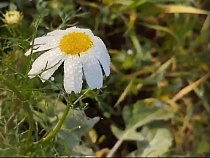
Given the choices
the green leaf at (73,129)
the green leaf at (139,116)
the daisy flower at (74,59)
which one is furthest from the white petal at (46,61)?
the green leaf at (139,116)

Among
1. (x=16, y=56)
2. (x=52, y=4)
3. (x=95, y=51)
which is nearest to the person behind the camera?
(x=95, y=51)

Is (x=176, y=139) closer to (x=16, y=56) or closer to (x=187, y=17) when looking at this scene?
(x=187, y=17)

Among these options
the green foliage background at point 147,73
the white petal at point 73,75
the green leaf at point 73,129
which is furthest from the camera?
the green foliage background at point 147,73

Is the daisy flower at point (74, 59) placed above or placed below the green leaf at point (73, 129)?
above

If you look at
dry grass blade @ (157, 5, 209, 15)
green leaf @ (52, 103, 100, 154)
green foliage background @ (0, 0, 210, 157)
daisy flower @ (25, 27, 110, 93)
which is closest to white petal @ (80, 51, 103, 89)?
daisy flower @ (25, 27, 110, 93)

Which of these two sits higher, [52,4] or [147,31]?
[52,4]

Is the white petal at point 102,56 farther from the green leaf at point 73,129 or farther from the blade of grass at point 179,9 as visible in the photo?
the blade of grass at point 179,9

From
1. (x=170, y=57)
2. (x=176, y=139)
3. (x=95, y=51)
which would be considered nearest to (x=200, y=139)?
(x=176, y=139)

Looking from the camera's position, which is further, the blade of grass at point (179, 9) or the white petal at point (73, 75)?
the blade of grass at point (179, 9)
